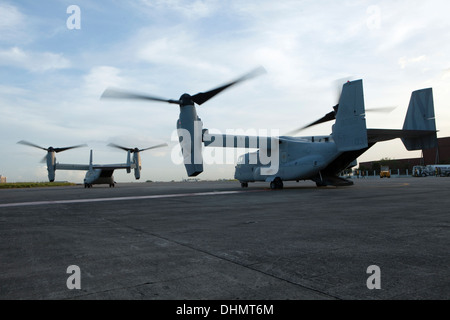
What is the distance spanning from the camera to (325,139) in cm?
2294

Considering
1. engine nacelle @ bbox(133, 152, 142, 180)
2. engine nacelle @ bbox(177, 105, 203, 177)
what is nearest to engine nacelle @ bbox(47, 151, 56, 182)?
engine nacelle @ bbox(133, 152, 142, 180)

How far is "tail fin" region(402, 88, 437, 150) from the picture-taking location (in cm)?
1858

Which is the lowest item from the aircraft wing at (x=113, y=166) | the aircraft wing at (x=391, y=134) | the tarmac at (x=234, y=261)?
the tarmac at (x=234, y=261)

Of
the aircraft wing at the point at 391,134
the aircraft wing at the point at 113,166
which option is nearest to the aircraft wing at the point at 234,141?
the aircraft wing at the point at 391,134

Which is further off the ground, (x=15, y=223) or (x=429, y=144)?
(x=429, y=144)

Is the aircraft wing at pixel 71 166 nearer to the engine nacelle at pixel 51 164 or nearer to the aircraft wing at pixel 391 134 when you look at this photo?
the engine nacelle at pixel 51 164

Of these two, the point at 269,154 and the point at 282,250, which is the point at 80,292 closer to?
the point at 282,250

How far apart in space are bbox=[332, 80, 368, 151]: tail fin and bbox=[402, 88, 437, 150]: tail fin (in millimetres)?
3837

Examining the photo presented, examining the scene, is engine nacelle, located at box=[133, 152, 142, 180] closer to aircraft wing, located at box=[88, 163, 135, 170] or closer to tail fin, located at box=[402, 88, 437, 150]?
aircraft wing, located at box=[88, 163, 135, 170]

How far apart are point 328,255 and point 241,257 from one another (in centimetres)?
112

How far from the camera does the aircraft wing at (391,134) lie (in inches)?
705

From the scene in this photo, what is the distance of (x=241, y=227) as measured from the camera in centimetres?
652

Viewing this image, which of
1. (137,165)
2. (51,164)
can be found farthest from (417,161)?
(51,164)
